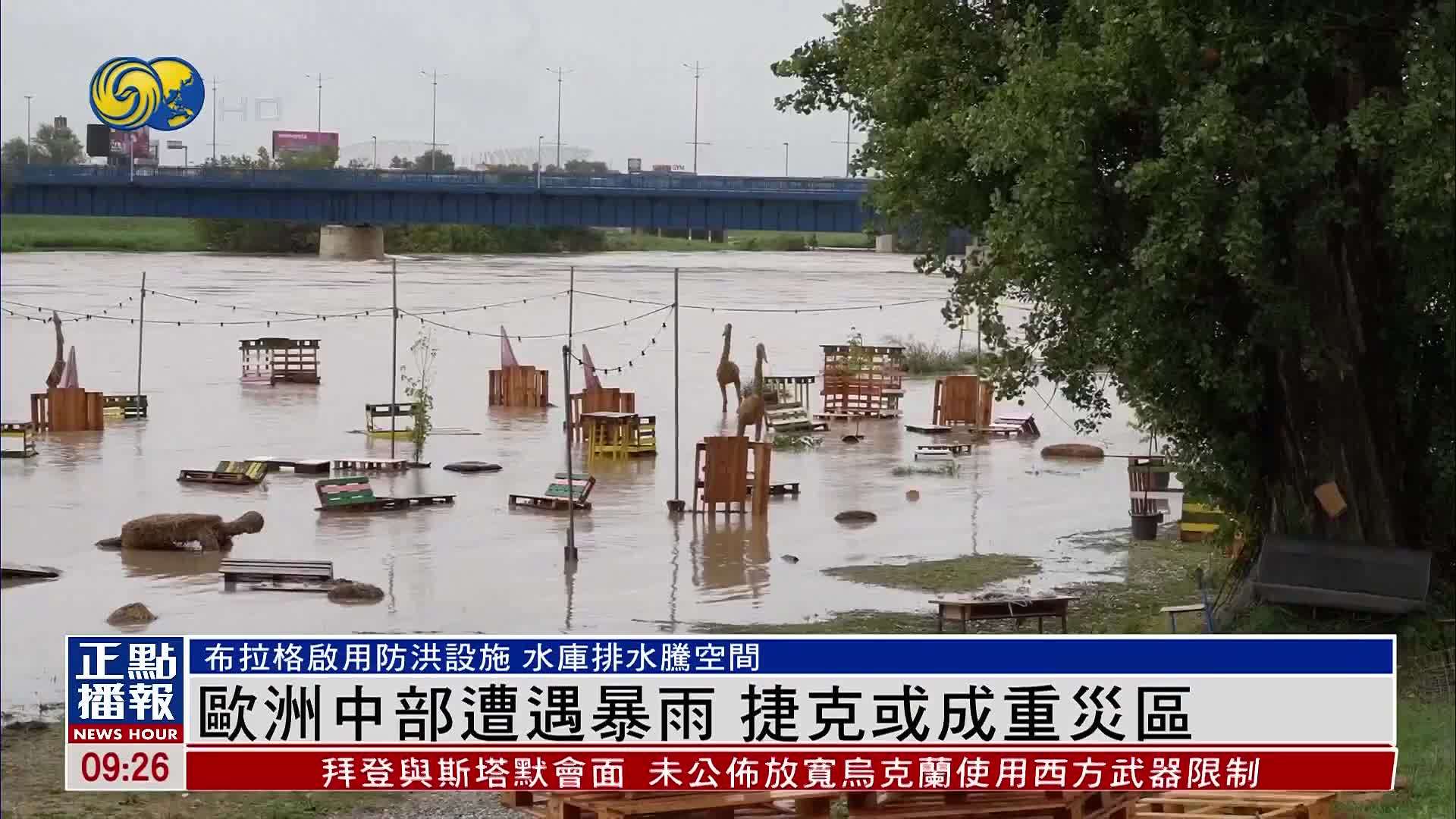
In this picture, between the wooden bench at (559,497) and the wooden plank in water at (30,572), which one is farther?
the wooden bench at (559,497)

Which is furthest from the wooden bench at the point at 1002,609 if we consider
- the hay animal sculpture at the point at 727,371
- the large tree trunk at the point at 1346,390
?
the hay animal sculpture at the point at 727,371

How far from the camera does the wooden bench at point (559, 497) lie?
83.7 feet

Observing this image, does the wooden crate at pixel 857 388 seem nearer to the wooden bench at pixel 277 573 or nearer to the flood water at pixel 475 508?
the flood water at pixel 475 508

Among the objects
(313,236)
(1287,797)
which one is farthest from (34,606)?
(313,236)

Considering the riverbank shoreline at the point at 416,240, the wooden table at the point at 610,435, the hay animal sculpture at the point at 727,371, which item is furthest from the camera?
the riverbank shoreline at the point at 416,240

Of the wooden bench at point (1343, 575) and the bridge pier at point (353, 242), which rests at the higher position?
the bridge pier at point (353, 242)

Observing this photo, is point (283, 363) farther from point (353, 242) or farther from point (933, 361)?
point (353, 242)

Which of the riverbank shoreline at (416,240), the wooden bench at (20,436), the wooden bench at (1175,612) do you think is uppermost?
the riverbank shoreline at (416,240)

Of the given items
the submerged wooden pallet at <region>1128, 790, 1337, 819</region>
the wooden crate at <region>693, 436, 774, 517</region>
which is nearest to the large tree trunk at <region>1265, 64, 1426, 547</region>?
the submerged wooden pallet at <region>1128, 790, 1337, 819</region>

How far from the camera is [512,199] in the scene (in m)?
68.7

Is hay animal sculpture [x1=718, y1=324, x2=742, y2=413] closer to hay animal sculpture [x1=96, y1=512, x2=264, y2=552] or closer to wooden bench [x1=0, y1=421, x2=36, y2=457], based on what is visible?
wooden bench [x1=0, y1=421, x2=36, y2=457]

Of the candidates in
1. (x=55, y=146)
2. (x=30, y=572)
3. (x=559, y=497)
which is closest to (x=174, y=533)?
(x=30, y=572)

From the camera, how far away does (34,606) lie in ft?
61.9

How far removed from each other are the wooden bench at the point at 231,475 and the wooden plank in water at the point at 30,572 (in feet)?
22.8
